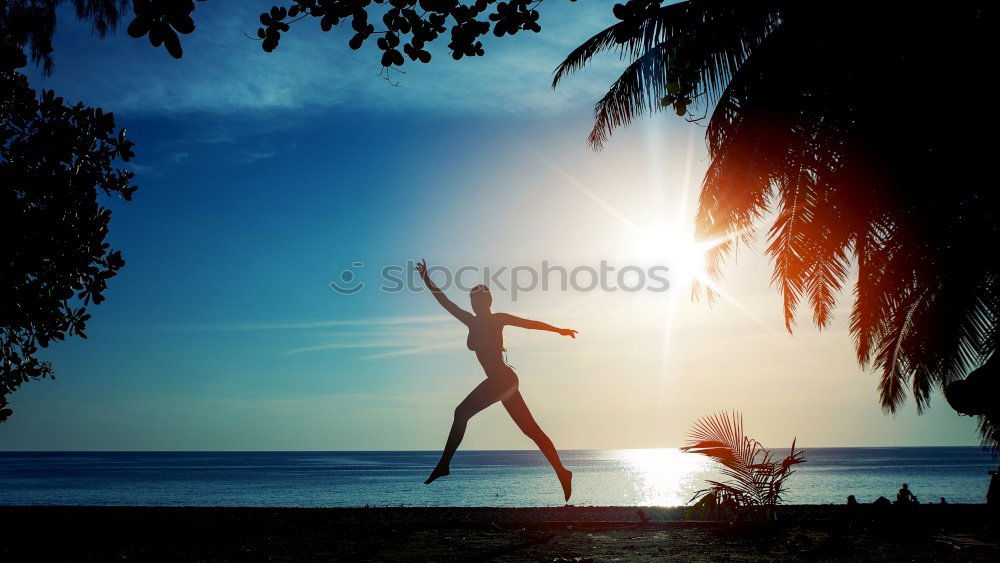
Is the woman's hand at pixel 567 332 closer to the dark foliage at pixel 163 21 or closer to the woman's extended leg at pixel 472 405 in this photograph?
the woman's extended leg at pixel 472 405

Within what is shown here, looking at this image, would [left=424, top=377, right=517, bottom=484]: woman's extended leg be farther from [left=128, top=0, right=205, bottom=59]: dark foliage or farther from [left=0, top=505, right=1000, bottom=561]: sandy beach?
[left=128, top=0, right=205, bottom=59]: dark foliage

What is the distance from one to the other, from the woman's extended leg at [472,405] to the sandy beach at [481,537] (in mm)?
904

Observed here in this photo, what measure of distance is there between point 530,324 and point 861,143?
5.74 meters

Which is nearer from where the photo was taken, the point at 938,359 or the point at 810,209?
the point at 810,209

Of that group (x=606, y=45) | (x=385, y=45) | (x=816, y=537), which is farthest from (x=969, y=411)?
(x=606, y=45)

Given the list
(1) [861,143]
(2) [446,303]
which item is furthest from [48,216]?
(1) [861,143]

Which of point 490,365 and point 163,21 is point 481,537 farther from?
point 163,21

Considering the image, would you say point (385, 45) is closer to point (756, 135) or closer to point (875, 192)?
A: point (756, 135)

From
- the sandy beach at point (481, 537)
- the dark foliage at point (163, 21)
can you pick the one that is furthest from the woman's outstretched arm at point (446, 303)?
the dark foliage at point (163, 21)

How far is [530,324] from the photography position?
10711 millimetres

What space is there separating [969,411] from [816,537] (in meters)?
2.32

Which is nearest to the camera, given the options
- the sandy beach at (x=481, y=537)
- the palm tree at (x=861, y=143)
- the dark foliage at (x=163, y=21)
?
the dark foliage at (x=163, y=21)

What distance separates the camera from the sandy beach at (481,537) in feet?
23.3

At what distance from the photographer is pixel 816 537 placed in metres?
8.60
